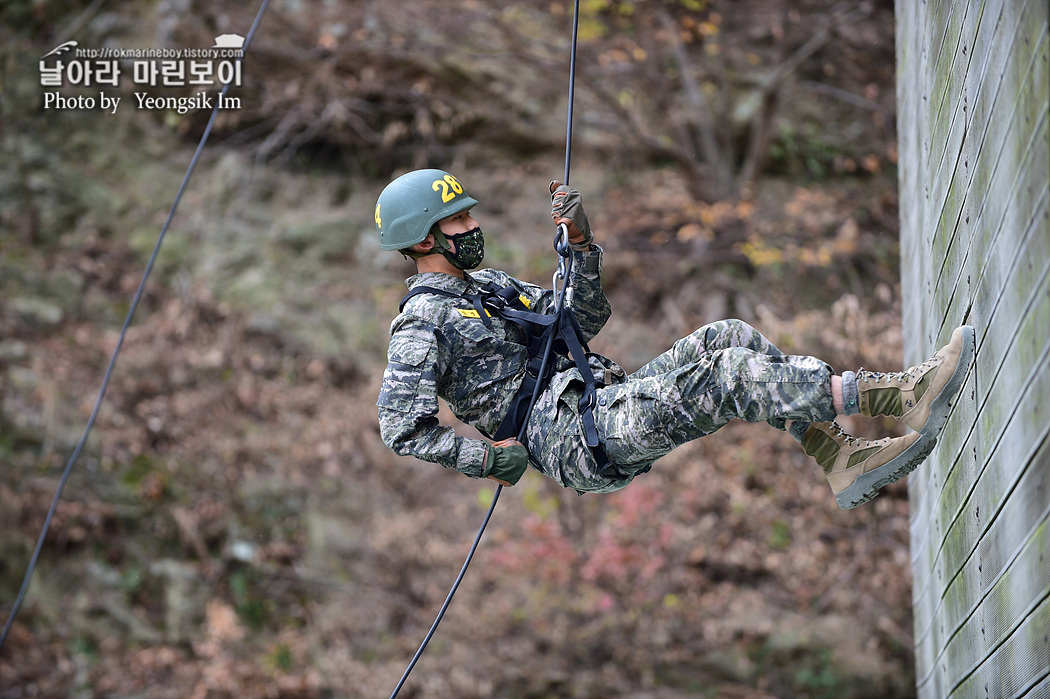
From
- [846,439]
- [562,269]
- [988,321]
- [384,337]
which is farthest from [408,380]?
[384,337]

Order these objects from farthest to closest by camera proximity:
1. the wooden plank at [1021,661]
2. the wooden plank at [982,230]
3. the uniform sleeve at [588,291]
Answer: the uniform sleeve at [588,291] → the wooden plank at [982,230] → the wooden plank at [1021,661]

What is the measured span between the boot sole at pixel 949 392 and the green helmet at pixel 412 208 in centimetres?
166

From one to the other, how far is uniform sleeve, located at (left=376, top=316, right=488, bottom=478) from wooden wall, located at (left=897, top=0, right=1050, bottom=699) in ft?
5.08

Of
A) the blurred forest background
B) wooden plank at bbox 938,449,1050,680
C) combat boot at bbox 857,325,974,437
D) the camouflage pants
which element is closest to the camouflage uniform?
the camouflage pants

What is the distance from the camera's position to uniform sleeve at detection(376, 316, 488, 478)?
3.15m

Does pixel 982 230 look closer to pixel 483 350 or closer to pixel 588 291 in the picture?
pixel 588 291

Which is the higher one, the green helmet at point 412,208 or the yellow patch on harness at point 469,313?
the green helmet at point 412,208

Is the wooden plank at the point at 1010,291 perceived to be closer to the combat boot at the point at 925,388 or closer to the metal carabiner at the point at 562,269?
the combat boot at the point at 925,388

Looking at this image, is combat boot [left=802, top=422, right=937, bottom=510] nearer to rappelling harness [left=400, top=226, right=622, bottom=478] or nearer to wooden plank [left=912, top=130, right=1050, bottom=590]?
wooden plank [left=912, top=130, right=1050, bottom=590]

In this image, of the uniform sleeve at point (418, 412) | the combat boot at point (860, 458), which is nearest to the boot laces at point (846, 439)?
the combat boot at point (860, 458)

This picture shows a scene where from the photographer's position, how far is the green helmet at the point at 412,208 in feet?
11.1

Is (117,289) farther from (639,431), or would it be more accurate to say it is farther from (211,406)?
(639,431)

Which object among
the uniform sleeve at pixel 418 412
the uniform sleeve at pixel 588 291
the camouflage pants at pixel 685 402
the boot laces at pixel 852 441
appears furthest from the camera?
the uniform sleeve at pixel 588 291

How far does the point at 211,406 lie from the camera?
9914mm
